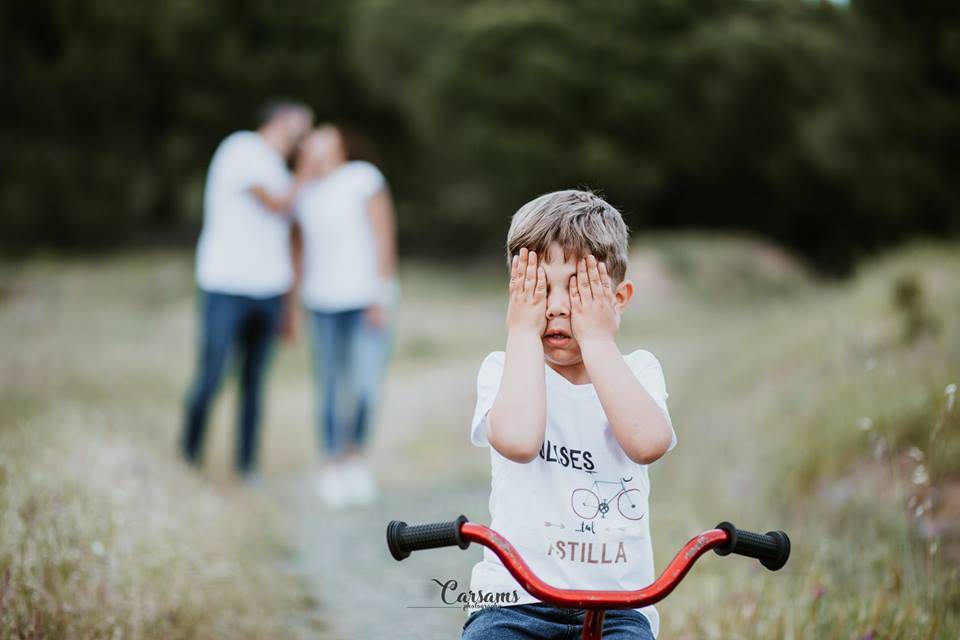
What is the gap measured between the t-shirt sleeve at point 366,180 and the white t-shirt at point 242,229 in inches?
18.8

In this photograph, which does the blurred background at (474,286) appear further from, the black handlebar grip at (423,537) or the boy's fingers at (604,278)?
the boy's fingers at (604,278)

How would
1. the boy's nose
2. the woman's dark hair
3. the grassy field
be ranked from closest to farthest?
the boy's nose
the grassy field
the woman's dark hair

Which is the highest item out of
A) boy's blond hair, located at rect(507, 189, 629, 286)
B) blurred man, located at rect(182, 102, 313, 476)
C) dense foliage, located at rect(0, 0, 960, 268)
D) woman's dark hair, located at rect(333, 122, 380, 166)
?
dense foliage, located at rect(0, 0, 960, 268)

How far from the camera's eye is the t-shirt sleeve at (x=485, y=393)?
2010 mm

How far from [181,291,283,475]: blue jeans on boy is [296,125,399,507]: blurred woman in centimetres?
34

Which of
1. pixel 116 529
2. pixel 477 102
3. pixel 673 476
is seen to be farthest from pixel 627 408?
pixel 477 102

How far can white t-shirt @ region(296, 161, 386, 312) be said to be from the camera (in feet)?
17.7

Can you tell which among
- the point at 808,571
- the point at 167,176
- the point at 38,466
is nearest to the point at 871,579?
the point at 808,571

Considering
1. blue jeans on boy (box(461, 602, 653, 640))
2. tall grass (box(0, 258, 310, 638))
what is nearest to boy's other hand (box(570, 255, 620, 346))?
blue jeans on boy (box(461, 602, 653, 640))

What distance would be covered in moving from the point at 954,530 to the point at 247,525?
325 centimetres

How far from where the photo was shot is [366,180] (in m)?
5.49

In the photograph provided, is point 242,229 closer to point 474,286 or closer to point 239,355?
point 239,355

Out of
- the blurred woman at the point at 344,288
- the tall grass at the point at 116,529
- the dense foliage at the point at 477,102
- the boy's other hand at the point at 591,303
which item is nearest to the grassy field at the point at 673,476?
the tall grass at the point at 116,529

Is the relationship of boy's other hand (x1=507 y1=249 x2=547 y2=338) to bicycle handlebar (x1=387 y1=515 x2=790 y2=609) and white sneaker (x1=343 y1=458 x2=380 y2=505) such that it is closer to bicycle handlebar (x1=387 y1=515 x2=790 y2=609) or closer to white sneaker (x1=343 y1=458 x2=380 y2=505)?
bicycle handlebar (x1=387 y1=515 x2=790 y2=609)
